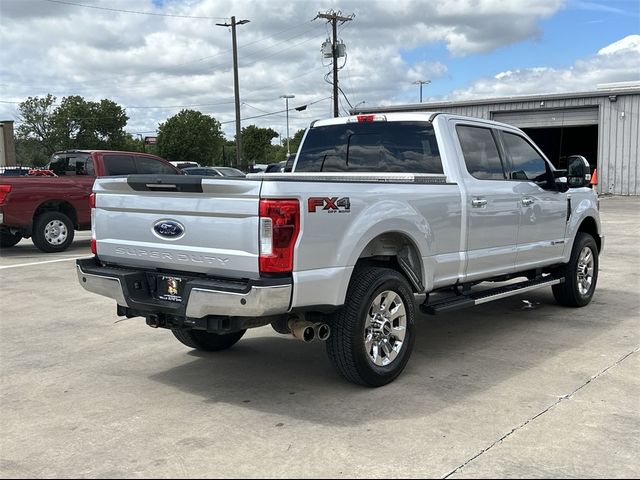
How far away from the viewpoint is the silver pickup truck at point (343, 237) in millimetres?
3986

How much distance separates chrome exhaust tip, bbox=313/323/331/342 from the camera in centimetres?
436

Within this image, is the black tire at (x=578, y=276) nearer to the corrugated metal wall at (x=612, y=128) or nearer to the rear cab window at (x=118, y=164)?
the rear cab window at (x=118, y=164)

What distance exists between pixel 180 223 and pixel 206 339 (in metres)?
1.56

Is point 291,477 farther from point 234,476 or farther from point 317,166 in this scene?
point 317,166

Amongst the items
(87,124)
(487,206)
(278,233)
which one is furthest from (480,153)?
(87,124)

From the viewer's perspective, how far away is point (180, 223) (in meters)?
4.33

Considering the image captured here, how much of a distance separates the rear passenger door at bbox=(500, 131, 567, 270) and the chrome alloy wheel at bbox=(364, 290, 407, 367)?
1899 mm

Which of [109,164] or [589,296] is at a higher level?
[109,164]

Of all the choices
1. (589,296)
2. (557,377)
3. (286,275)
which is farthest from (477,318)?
(286,275)

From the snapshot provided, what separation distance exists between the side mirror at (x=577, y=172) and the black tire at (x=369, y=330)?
9.63 feet

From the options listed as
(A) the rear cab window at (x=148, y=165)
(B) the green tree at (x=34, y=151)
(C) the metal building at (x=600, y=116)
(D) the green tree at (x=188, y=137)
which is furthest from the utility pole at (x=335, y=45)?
(B) the green tree at (x=34, y=151)

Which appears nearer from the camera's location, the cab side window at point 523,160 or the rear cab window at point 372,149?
the rear cab window at point 372,149

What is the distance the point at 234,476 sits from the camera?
3309mm

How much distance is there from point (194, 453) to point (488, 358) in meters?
2.79
